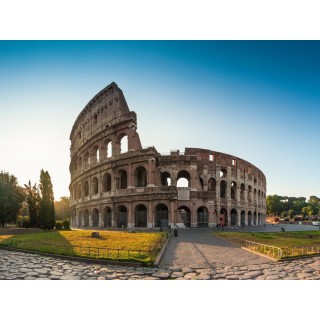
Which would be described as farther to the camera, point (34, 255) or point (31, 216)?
point (31, 216)

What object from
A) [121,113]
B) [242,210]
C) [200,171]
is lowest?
[242,210]

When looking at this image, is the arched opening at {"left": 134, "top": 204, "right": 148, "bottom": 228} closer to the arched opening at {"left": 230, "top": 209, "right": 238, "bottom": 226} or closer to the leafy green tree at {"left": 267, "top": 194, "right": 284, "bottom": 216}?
the arched opening at {"left": 230, "top": 209, "right": 238, "bottom": 226}

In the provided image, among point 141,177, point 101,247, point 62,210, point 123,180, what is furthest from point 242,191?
point 62,210

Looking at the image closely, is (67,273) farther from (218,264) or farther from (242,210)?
(242,210)

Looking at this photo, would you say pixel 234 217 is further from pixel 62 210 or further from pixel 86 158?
pixel 62 210

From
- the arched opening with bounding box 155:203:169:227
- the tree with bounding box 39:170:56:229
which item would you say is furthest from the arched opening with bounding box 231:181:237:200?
the tree with bounding box 39:170:56:229

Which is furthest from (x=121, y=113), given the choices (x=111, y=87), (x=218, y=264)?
(x=218, y=264)

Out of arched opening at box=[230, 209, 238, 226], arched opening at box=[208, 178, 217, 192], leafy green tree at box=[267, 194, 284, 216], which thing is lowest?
leafy green tree at box=[267, 194, 284, 216]
